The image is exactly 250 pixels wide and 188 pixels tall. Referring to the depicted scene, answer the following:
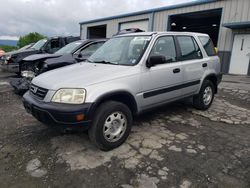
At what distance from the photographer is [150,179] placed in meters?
2.68

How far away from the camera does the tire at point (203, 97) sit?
16.5ft

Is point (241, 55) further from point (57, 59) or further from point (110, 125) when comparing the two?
point (110, 125)

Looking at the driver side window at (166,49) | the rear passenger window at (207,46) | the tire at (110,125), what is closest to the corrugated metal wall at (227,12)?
the rear passenger window at (207,46)

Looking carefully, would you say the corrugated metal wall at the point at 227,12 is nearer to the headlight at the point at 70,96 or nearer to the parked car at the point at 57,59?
the parked car at the point at 57,59

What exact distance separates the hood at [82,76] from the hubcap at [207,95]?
2.51 meters

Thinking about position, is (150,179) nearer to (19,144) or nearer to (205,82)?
(19,144)

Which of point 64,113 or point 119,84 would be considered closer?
point 64,113

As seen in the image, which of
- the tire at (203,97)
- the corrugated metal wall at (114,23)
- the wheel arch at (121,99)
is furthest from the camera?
the corrugated metal wall at (114,23)

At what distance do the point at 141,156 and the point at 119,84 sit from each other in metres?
1.10

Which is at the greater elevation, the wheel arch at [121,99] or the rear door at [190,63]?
the rear door at [190,63]

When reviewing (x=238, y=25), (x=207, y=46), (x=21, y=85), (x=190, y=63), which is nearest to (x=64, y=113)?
(x=190, y=63)

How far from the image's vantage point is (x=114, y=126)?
3.31 metres

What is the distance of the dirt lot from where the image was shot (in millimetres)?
2676

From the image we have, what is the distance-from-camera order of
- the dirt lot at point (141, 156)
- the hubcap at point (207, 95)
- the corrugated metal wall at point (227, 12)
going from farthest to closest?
1. the corrugated metal wall at point (227, 12)
2. the hubcap at point (207, 95)
3. the dirt lot at point (141, 156)
